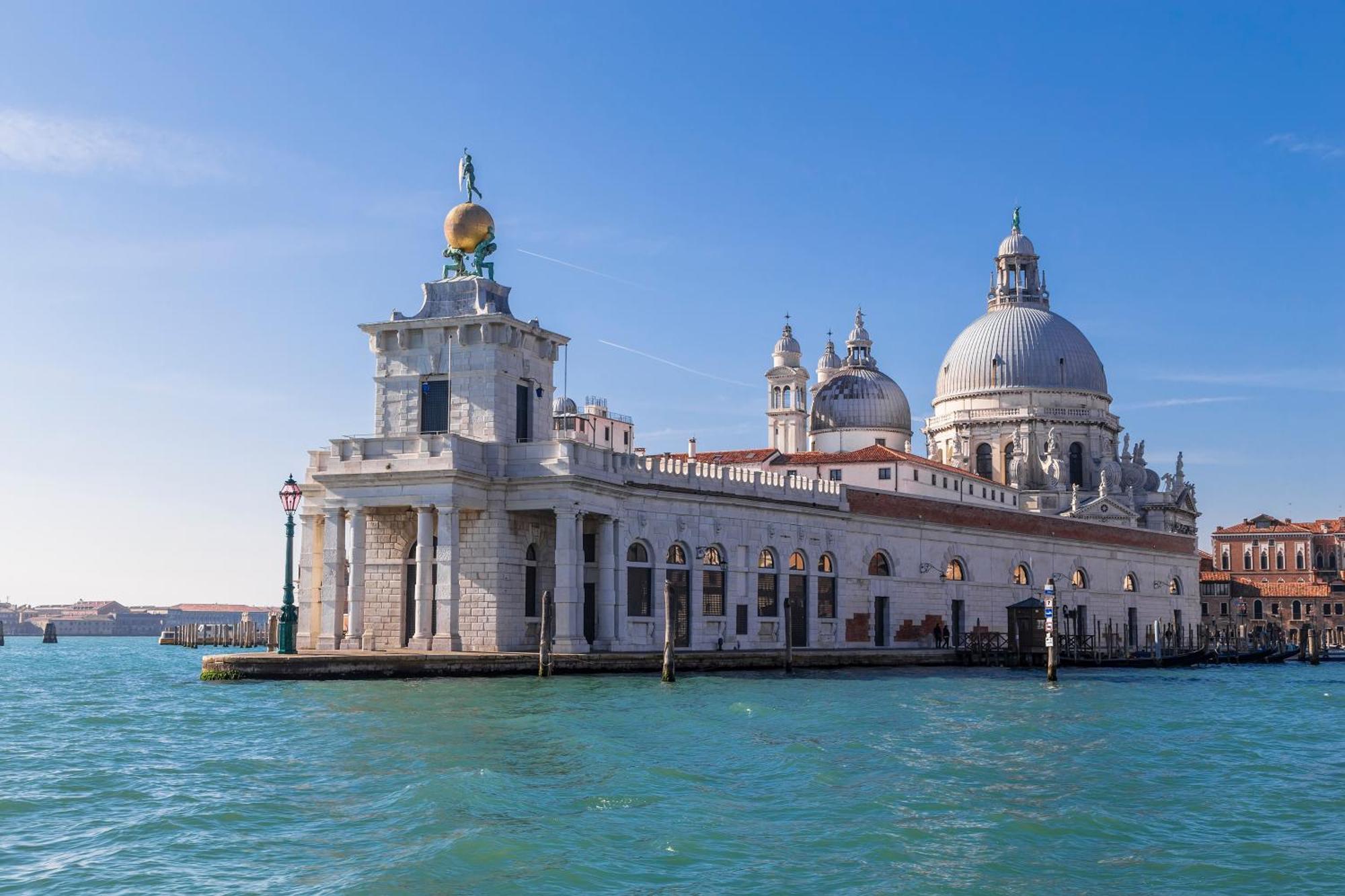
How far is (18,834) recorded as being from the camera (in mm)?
14039

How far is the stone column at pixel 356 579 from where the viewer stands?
33.4m

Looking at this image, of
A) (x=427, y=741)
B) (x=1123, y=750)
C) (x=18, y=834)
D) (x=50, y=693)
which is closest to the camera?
(x=18, y=834)

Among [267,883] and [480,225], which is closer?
[267,883]

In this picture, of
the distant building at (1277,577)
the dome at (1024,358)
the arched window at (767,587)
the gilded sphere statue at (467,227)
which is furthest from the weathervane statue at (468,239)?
the distant building at (1277,577)

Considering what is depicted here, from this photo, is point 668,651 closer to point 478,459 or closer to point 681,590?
point 478,459

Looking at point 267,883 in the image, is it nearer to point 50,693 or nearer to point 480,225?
point 50,693

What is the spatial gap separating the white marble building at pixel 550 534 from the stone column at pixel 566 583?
0.04 m

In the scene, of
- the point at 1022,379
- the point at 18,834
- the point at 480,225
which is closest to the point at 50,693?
the point at 480,225

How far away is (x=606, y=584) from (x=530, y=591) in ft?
5.92

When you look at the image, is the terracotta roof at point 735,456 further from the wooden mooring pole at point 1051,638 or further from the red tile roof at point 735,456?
the wooden mooring pole at point 1051,638

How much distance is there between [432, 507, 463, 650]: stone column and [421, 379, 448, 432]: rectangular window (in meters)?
3.33

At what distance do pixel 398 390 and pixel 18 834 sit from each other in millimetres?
22129

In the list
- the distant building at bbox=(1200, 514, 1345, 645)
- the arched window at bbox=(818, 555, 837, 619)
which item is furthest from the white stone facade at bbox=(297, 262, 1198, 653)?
the distant building at bbox=(1200, 514, 1345, 645)

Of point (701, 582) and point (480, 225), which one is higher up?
point (480, 225)
